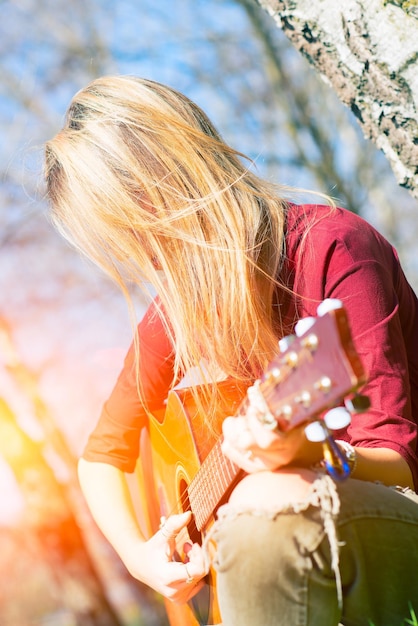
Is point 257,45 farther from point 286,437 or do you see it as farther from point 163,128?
point 286,437

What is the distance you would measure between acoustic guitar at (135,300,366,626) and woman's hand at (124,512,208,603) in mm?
26

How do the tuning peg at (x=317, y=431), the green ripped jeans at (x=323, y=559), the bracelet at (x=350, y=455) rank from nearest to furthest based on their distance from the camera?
the tuning peg at (x=317, y=431), the green ripped jeans at (x=323, y=559), the bracelet at (x=350, y=455)

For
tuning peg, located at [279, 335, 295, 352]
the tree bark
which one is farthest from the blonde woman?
the tree bark

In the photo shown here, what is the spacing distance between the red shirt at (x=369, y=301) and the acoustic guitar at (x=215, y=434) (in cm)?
10

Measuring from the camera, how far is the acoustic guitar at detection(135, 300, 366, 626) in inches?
31.7

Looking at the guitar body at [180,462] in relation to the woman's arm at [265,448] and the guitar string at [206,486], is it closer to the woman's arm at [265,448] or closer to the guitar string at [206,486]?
the guitar string at [206,486]

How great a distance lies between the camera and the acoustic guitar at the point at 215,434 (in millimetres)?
805

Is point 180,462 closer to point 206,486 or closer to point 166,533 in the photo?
point 166,533

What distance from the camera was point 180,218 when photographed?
4.87ft

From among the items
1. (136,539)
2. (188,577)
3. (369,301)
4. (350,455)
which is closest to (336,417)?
(350,455)

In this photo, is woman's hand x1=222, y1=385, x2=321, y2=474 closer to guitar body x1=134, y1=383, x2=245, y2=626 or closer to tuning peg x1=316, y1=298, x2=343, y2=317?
tuning peg x1=316, y1=298, x2=343, y2=317

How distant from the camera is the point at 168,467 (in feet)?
6.23

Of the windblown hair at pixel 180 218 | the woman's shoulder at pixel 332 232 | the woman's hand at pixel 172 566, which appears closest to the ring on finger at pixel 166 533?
the woman's hand at pixel 172 566

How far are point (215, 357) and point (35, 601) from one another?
3.29 meters
